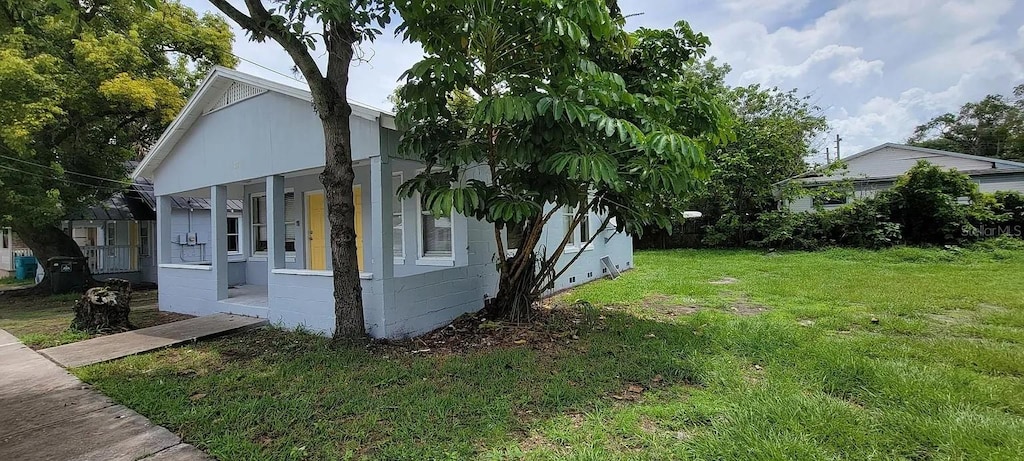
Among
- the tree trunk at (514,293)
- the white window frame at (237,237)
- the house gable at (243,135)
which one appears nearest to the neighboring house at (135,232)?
the white window frame at (237,237)

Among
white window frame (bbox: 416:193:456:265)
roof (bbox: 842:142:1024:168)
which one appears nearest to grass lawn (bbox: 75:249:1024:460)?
white window frame (bbox: 416:193:456:265)

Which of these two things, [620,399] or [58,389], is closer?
[620,399]

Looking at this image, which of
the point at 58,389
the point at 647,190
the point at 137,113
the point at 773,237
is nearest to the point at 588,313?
the point at 647,190

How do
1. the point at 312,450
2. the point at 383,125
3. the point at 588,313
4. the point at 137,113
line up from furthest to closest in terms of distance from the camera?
1. the point at 137,113
2. the point at 588,313
3. the point at 383,125
4. the point at 312,450

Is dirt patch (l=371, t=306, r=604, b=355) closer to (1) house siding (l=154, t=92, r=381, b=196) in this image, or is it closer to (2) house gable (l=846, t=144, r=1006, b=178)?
(1) house siding (l=154, t=92, r=381, b=196)

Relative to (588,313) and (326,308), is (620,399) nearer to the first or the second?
(588,313)

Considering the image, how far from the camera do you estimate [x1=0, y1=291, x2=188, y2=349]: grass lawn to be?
6209 millimetres

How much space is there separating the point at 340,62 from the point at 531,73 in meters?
2.13

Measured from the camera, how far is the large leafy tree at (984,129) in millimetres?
29875

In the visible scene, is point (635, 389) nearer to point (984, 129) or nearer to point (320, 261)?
point (320, 261)

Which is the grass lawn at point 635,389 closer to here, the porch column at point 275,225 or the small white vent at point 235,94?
the porch column at point 275,225

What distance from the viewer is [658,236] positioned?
59.4ft

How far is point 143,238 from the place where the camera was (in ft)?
45.3

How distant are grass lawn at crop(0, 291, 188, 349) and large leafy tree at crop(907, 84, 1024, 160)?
41333 millimetres
